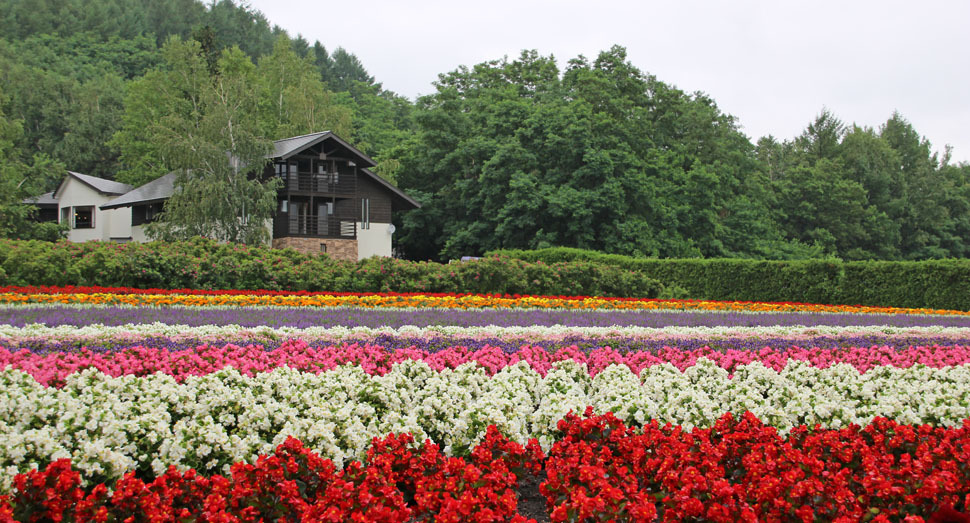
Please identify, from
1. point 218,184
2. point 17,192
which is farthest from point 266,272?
point 17,192

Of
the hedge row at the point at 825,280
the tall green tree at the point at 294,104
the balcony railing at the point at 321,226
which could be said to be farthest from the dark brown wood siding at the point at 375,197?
the hedge row at the point at 825,280

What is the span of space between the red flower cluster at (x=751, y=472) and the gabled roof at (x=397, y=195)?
A: 113 feet

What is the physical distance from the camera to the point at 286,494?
3.94m

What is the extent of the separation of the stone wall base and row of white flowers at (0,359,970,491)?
30936mm

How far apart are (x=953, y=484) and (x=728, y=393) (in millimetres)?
2033

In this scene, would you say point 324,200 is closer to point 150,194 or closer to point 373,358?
point 150,194

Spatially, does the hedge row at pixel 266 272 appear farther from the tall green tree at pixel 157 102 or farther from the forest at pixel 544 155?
the tall green tree at pixel 157 102

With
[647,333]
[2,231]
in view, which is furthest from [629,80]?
[647,333]

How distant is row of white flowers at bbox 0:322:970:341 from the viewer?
904 centimetres

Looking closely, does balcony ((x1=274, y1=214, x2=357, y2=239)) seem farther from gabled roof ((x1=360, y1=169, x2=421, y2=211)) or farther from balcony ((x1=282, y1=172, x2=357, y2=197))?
gabled roof ((x1=360, y1=169, x2=421, y2=211))

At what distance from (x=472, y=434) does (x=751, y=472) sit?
1.74 m

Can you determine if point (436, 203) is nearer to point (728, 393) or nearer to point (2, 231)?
point (2, 231)

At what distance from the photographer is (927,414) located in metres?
5.72

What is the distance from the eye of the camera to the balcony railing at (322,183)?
122ft
